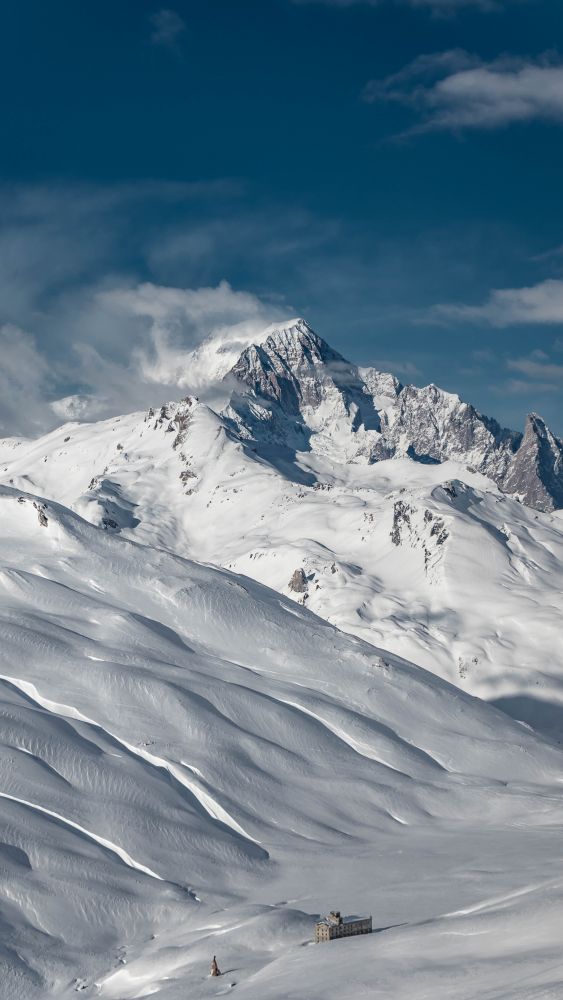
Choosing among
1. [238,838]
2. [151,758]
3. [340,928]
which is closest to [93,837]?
[238,838]

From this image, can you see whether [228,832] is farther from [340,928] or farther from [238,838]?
[340,928]

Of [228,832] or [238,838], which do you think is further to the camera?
[228,832]

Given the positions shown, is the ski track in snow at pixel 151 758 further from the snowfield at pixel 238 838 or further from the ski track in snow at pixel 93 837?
the ski track in snow at pixel 93 837

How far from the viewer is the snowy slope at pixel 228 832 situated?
294 feet

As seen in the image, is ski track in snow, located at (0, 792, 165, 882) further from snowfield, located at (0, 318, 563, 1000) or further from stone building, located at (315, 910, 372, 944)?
stone building, located at (315, 910, 372, 944)

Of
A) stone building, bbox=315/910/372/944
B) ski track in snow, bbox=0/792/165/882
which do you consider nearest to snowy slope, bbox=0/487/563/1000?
ski track in snow, bbox=0/792/165/882

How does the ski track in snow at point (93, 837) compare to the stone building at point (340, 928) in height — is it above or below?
above

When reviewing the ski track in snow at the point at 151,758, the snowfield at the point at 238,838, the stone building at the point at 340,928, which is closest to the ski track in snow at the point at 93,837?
the snowfield at the point at 238,838

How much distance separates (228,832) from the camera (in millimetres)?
140875

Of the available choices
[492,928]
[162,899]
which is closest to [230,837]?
[162,899]

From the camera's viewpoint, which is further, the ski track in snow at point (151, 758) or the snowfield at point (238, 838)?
the ski track in snow at point (151, 758)

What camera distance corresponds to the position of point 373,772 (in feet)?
568

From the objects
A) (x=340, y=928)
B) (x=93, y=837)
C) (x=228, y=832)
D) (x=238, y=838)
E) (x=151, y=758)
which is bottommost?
(x=340, y=928)

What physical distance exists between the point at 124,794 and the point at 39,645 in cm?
4665
